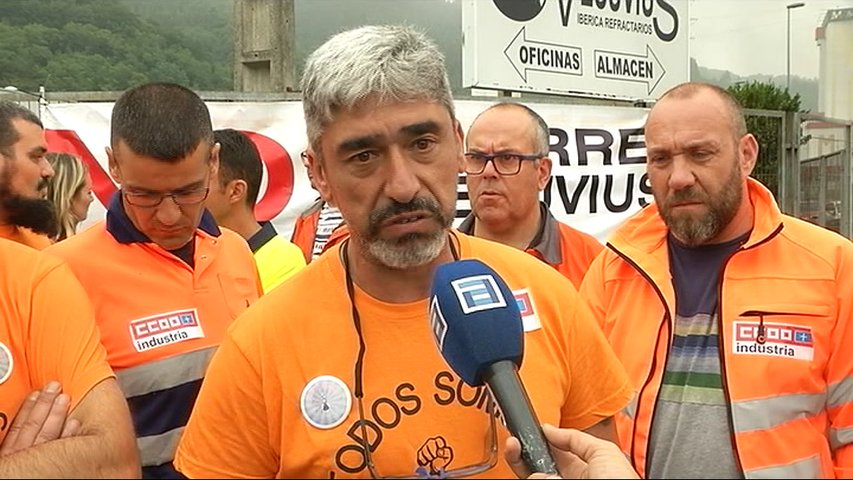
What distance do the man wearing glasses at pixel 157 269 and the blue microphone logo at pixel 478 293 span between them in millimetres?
1423

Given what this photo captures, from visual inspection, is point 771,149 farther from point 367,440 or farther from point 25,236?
point 367,440

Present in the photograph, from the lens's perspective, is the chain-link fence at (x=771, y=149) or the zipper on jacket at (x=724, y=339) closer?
the zipper on jacket at (x=724, y=339)

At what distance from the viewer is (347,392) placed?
182 cm

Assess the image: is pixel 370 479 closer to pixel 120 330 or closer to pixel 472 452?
pixel 472 452

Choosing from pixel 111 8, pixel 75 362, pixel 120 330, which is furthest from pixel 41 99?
pixel 75 362

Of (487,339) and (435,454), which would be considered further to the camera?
(435,454)

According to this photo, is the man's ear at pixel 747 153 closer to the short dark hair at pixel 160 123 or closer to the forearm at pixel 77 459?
the short dark hair at pixel 160 123

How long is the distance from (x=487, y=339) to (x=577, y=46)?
5.62m

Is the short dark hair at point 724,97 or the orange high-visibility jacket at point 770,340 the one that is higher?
the short dark hair at point 724,97

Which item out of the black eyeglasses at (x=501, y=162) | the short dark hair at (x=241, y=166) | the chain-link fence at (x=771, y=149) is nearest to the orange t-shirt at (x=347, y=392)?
the black eyeglasses at (x=501, y=162)

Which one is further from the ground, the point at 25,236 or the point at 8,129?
the point at 8,129

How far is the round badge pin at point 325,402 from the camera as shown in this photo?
179cm

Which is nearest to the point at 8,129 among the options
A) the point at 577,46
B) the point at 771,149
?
the point at 577,46

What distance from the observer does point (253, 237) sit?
164 inches
